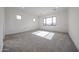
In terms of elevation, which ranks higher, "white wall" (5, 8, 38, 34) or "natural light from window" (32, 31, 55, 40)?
"white wall" (5, 8, 38, 34)

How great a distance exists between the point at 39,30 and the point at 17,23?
50 cm

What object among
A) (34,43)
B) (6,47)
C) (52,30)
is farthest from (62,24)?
(6,47)

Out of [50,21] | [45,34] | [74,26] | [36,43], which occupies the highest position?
[50,21]

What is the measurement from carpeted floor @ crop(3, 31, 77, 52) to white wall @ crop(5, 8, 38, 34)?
0.11 m

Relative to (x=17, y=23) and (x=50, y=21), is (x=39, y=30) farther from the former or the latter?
(x=17, y=23)

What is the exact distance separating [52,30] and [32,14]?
0.57 m

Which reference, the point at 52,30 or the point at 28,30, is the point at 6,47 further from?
the point at 52,30

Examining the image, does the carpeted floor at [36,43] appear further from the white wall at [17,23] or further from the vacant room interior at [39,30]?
the white wall at [17,23]

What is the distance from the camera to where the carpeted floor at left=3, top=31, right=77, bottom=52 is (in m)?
1.26

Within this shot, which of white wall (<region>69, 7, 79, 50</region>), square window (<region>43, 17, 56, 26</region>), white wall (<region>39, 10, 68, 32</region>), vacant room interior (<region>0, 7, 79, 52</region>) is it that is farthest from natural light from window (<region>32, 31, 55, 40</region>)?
white wall (<region>69, 7, 79, 50</region>)

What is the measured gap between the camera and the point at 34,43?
4.54 ft

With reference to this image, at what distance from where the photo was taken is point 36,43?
1382mm

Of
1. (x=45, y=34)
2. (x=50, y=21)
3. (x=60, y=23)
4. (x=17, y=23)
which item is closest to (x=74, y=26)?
(x=60, y=23)

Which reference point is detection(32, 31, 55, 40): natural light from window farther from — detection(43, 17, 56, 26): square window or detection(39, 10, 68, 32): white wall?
detection(43, 17, 56, 26): square window
